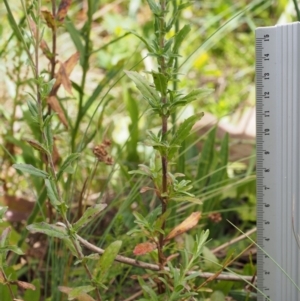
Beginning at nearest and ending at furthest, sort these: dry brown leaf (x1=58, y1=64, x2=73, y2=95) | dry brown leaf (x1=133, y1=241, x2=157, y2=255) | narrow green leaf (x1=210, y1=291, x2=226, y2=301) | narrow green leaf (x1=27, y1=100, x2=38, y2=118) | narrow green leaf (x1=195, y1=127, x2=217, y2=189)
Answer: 1. narrow green leaf (x1=27, y1=100, x2=38, y2=118)
2. dry brown leaf (x1=133, y1=241, x2=157, y2=255)
3. narrow green leaf (x1=210, y1=291, x2=226, y2=301)
4. dry brown leaf (x1=58, y1=64, x2=73, y2=95)
5. narrow green leaf (x1=195, y1=127, x2=217, y2=189)

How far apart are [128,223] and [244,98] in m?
1.07

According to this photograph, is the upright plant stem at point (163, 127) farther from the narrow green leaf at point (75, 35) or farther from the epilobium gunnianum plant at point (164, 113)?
the narrow green leaf at point (75, 35)

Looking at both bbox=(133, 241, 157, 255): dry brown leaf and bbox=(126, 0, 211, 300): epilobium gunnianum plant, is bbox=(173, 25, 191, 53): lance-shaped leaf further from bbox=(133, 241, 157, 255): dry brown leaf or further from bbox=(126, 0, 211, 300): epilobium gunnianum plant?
bbox=(133, 241, 157, 255): dry brown leaf

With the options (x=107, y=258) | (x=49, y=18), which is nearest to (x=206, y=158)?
(x=49, y=18)

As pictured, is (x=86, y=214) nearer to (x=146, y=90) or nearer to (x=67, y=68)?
Answer: (x=146, y=90)

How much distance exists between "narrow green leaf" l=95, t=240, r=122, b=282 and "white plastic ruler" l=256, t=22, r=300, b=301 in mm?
298

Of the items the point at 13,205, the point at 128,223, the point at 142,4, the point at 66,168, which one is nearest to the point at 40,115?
the point at 66,168

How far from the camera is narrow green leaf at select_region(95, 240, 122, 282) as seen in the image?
1094 mm

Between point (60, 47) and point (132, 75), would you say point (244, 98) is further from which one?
point (132, 75)

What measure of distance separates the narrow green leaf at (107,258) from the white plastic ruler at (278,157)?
0.98 ft

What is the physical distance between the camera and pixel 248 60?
8.82ft

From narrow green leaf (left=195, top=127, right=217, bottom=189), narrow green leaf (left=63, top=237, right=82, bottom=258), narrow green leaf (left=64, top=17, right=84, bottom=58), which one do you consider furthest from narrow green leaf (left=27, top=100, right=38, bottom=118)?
narrow green leaf (left=195, top=127, right=217, bottom=189)

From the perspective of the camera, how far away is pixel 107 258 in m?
1.10

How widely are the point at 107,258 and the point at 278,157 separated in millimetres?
360
